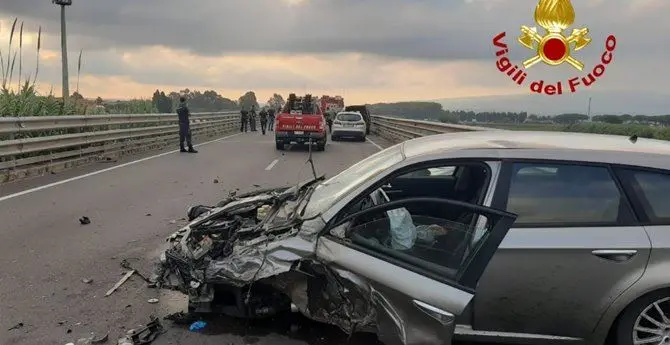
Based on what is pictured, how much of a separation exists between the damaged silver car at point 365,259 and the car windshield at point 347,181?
0.05 ft

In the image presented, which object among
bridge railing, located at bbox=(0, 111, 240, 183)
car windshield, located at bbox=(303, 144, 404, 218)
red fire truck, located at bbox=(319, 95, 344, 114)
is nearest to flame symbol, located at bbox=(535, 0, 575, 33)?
car windshield, located at bbox=(303, 144, 404, 218)

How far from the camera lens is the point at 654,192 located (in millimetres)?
3340

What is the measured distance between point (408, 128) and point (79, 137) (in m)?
11.9

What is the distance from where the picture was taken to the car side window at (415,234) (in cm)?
334

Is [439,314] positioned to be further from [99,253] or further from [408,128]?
[408,128]

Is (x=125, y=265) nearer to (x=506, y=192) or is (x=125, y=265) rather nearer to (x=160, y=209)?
(x=160, y=209)

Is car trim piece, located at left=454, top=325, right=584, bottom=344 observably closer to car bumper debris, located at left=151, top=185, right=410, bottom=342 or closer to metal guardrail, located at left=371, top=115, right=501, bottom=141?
car bumper debris, located at left=151, top=185, right=410, bottom=342

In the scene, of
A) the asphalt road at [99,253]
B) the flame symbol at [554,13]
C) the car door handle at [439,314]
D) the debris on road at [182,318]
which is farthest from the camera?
the flame symbol at [554,13]

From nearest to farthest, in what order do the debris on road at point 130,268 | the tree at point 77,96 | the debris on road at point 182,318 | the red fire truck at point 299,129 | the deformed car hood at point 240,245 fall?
1. the deformed car hood at point 240,245
2. the debris on road at point 182,318
3. the debris on road at point 130,268
4. the tree at point 77,96
5. the red fire truck at point 299,129

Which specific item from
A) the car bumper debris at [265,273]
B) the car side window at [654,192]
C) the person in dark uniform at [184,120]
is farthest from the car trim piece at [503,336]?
the person in dark uniform at [184,120]

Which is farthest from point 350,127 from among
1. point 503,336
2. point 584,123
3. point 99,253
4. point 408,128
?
point 503,336

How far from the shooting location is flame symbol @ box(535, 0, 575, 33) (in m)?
9.39

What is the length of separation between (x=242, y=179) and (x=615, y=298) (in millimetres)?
9577

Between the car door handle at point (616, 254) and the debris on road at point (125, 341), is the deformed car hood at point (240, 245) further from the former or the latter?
the car door handle at point (616, 254)
